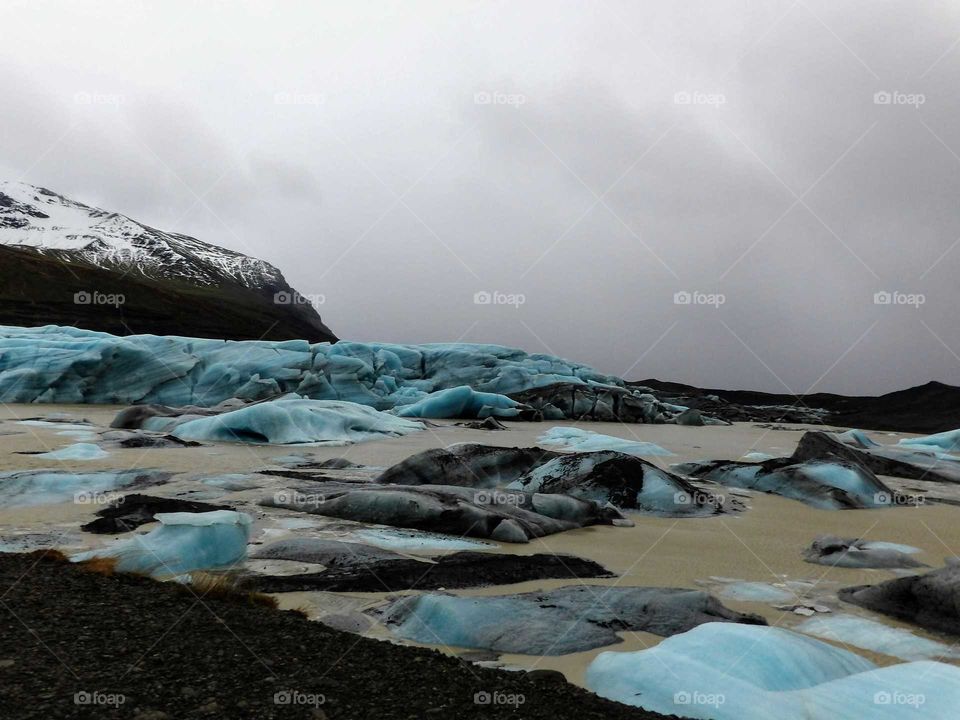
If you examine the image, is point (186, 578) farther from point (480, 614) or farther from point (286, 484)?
point (286, 484)

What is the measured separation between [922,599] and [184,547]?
18.0 feet

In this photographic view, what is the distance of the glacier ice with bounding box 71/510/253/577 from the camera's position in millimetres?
4777

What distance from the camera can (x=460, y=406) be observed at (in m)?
28.5

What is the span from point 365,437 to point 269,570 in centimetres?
1160

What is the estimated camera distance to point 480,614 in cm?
400

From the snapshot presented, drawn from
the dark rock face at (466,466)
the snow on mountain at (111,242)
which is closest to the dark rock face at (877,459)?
the dark rock face at (466,466)

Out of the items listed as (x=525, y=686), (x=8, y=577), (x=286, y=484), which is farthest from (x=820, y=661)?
(x=286, y=484)

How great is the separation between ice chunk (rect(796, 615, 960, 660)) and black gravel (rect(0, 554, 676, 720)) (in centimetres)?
196
